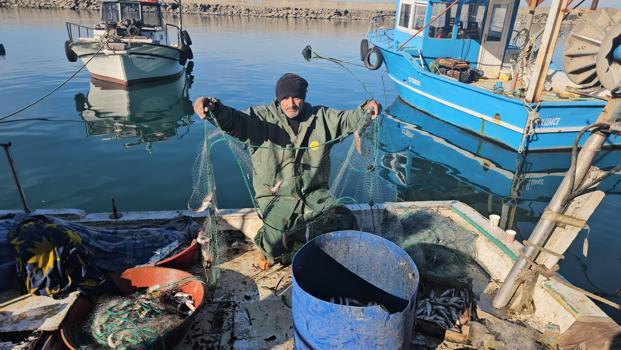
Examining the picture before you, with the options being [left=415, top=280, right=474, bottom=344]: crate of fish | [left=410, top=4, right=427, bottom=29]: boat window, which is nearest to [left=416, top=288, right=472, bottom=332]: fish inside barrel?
[left=415, top=280, right=474, bottom=344]: crate of fish

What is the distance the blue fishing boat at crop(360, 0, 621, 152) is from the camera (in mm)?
9125

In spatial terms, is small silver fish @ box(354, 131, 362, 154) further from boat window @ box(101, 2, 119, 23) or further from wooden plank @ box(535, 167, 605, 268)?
boat window @ box(101, 2, 119, 23)

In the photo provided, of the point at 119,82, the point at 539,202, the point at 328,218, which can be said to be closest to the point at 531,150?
the point at 539,202

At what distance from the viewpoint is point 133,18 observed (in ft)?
56.6

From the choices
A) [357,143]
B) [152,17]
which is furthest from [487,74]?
[152,17]

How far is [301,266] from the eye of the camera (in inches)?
111

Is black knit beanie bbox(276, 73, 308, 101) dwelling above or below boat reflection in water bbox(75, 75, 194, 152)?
above

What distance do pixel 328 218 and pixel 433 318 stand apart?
1.42 meters

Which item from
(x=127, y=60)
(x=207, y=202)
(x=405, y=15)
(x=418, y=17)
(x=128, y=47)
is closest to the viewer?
(x=207, y=202)

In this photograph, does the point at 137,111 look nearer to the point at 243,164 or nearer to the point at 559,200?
the point at 243,164

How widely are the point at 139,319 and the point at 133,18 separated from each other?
18.0m

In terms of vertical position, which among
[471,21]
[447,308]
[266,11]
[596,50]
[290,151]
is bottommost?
[447,308]

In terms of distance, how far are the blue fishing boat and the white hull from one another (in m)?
8.62

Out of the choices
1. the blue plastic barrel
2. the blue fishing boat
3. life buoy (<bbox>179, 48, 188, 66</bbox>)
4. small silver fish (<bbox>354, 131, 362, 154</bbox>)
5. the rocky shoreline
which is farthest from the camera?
the rocky shoreline
